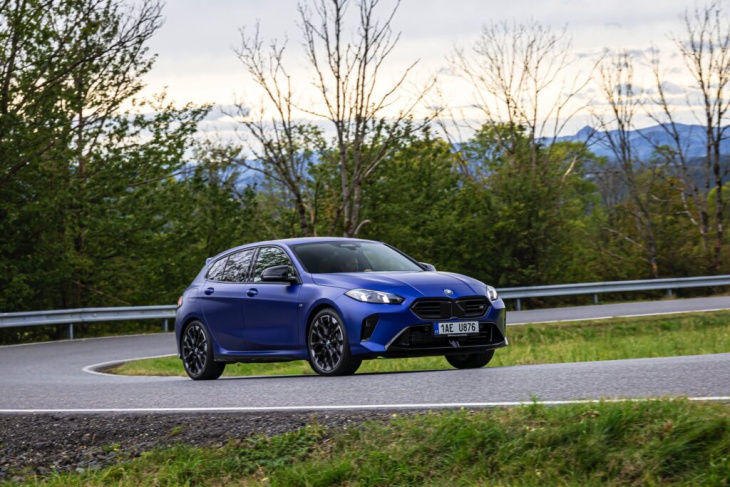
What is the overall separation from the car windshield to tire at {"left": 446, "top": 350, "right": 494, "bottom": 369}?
108cm

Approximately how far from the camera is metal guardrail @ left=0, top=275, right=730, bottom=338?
2401cm

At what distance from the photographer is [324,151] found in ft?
104

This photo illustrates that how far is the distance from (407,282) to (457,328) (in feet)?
2.19

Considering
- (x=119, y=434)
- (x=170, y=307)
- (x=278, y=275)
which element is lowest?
(x=119, y=434)

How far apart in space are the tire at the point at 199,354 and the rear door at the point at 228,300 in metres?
0.21

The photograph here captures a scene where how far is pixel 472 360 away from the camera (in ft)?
37.2

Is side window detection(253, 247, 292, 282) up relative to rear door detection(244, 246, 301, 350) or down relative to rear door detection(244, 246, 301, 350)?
up

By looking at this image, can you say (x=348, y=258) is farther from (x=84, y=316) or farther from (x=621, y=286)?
(x=621, y=286)

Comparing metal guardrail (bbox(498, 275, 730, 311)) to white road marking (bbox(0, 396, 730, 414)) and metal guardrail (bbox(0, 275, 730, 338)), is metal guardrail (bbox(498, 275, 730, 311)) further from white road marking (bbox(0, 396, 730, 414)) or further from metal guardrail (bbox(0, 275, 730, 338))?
white road marking (bbox(0, 396, 730, 414))

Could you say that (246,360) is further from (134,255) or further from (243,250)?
(134,255)

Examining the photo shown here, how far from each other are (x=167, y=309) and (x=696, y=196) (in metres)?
18.5

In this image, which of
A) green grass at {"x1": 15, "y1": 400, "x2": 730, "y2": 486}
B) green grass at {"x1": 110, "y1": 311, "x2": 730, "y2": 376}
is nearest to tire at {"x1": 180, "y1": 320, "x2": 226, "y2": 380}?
green grass at {"x1": 110, "y1": 311, "x2": 730, "y2": 376}

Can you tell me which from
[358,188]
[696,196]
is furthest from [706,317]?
[696,196]

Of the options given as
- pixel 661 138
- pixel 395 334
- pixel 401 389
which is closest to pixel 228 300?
pixel 395 334
